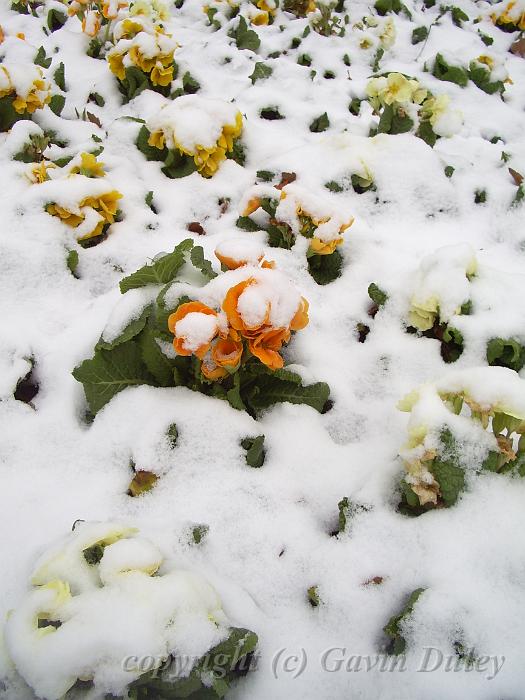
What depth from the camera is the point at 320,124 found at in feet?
8.03

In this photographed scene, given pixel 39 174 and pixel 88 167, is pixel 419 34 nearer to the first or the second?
pixel 88 167

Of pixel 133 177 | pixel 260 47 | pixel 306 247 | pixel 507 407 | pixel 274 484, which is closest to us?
pixel 507 407

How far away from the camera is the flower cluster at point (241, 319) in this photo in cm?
99

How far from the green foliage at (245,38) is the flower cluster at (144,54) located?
34.1 inches

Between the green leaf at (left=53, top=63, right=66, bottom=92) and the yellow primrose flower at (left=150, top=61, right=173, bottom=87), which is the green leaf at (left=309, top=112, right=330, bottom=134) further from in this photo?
the green leaf at (left=53, top=63, right=66, bottom=92)

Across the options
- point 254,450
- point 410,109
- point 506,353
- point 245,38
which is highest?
point 410,109

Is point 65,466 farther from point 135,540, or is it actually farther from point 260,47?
point 260,47

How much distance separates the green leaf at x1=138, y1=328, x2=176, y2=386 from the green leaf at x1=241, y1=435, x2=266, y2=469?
0.24 meters

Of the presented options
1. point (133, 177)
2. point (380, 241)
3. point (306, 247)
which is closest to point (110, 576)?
point (306, 247)

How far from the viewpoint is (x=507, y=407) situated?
0.97 m

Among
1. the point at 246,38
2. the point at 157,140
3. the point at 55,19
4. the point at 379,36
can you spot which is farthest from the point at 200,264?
the point at 55,19

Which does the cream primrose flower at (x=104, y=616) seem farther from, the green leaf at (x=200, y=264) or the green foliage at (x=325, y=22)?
the green foliage at (x=325, y=22)

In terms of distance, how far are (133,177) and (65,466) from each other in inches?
49.1

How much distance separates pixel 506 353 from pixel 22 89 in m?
2.11
